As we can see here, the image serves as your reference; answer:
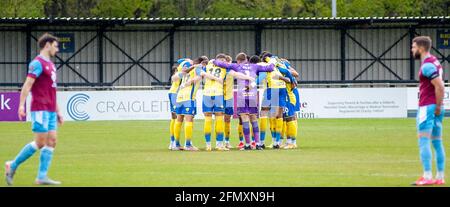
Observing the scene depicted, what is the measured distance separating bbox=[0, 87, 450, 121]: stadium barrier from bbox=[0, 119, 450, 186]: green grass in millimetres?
8005

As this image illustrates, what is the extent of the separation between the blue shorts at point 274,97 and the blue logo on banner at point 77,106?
17712 mm

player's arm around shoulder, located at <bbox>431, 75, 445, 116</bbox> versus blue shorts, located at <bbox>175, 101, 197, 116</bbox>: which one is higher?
player's arm around shoulder, located at <bbox>431, 75, 445, 116</bbox>

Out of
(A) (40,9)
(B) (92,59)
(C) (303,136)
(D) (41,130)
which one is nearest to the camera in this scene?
(D) (41,130)

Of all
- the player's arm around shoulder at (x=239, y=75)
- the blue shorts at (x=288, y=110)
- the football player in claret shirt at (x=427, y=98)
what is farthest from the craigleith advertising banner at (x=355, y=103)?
the football player in claret shirt at (x=427, y=98)

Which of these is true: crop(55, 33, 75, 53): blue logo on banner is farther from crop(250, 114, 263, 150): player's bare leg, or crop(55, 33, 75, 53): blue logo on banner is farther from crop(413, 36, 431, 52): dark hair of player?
crop(413, 36, 431, 52): dark hair of player

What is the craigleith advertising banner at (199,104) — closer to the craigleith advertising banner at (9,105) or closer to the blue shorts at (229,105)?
the craigleith advertising banner at (9,105)

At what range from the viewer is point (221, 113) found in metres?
23.3

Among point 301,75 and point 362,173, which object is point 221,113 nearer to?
point 362,173

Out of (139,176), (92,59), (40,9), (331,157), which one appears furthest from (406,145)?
(40,9)

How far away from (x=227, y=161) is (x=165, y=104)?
70.1ft

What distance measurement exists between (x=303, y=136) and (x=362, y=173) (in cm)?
1255

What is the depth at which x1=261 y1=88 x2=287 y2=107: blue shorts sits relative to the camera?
2408 centimetres

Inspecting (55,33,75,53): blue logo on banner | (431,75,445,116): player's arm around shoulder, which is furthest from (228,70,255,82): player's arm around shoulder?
(55,33,75,53): blue logo on banner
